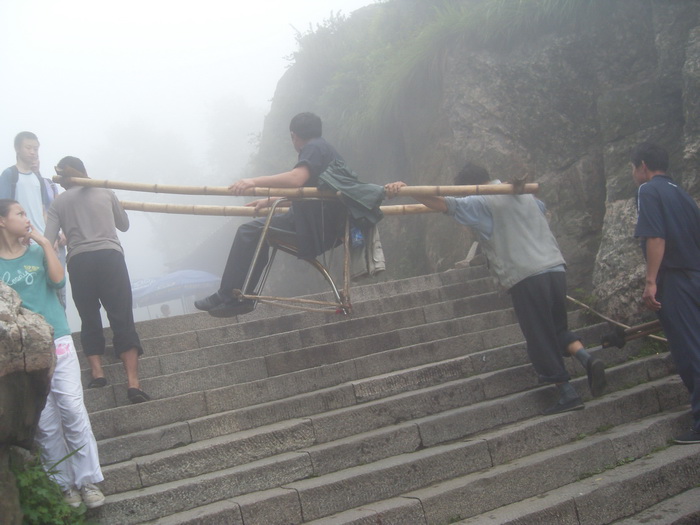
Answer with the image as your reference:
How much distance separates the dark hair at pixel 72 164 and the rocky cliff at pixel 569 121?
16.4ft

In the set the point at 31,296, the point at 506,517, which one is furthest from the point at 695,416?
the point at 31,296

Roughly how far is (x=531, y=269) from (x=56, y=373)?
3155 millimetres

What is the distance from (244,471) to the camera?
4094mm

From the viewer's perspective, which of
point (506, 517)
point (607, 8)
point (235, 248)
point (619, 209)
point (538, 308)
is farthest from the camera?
point (607, 8)

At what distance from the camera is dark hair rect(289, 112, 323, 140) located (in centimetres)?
541

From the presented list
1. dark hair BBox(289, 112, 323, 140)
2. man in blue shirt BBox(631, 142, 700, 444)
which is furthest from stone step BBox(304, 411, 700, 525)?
dark hair BBox(289, 112, 323, 140)

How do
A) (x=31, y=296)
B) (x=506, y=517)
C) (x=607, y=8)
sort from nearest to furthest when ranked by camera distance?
(x=506, y=517) < (x=31, y=296) < (x=607, y=8)

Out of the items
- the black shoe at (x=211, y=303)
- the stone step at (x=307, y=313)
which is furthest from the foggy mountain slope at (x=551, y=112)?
the black shoe at (x=211, y=303)

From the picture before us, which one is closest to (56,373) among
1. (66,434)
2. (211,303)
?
(66,434)

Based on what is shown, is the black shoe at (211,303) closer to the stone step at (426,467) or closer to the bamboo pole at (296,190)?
the bamboo pole at (296,190)

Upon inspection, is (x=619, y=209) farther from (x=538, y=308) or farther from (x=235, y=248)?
(x=235, y=248)

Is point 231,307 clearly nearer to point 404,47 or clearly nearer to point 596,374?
point 596,374

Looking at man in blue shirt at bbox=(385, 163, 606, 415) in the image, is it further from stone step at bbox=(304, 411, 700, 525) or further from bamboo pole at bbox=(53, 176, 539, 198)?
stone step at bbox=(304, 411, 700, 525)

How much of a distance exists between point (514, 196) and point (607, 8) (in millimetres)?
5348
